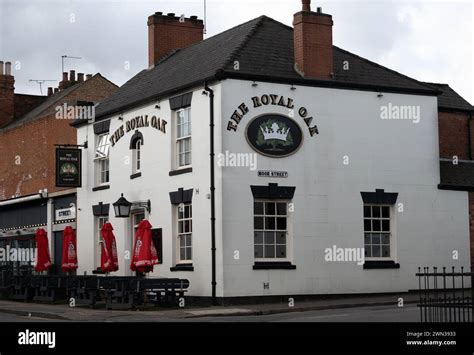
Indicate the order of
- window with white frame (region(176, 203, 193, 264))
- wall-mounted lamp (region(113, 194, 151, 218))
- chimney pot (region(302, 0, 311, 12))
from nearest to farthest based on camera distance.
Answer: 1. window with white frame (region(176, 203, 193, 264))
2. chimney pot (region(302, 0, 311, 12))
3. wall-mounted lamp (region(113, 194, 151, 218))

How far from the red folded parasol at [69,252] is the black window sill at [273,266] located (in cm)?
806

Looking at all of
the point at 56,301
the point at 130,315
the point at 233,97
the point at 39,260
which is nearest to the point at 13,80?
the point at 39,260

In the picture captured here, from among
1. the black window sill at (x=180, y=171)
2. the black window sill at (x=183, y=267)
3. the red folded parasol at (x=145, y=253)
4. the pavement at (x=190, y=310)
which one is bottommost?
the pavement at (x=190, y=310)

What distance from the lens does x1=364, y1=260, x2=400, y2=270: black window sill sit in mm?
28892

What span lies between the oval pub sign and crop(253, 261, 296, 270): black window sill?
10.3ft

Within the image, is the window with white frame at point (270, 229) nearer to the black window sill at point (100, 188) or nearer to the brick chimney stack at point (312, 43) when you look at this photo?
the brick chimney stack at point (312, 43)

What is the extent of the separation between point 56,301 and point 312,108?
10.5 m

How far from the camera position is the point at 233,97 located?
27500 mm

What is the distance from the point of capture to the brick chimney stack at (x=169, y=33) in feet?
120

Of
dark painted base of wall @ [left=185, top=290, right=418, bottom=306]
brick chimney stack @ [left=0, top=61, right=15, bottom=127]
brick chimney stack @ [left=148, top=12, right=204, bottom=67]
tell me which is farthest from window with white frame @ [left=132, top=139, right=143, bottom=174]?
brick chimney stack @ [left=0, top=61, right=15, bottom=127]

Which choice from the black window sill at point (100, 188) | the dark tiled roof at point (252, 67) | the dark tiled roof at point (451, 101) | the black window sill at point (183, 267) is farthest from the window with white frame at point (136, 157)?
the dark tiled roof at point (451, 101)

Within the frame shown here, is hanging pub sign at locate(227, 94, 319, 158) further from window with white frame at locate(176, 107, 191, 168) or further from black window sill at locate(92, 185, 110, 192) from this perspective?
black window sill at locate(92, 185, 110, 192)

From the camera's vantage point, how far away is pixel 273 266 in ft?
90.1
